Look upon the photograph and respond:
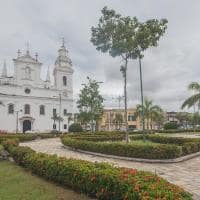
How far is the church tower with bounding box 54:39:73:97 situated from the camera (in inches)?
2419

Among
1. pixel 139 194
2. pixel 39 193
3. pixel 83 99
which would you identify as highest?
pixel 83 99

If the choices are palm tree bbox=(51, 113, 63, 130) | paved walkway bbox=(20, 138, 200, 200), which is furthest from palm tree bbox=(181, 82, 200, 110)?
palm tree bbox=(51, 113, 63, 130)

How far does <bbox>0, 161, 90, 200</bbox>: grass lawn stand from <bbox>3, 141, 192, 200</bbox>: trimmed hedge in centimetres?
26

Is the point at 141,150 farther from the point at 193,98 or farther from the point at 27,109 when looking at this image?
the point at 27,109

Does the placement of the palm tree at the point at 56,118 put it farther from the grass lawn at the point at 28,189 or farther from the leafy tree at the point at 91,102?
the grass lawn at the point at 28,189

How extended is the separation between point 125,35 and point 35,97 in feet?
139

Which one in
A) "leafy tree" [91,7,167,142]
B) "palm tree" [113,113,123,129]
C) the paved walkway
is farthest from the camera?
"palm tree" [113,113,123,129]

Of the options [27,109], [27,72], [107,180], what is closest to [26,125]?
[27,109]

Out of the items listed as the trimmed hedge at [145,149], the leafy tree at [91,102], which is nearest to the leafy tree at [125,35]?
the trimmed hedge at [145,149]

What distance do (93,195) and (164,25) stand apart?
550 inches

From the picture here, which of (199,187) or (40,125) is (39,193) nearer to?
(199,187)

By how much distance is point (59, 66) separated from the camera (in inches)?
2418

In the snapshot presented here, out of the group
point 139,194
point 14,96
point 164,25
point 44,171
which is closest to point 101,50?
point 164,25

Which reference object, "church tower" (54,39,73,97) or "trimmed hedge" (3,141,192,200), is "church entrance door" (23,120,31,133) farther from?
"trimmed hedge" (3,141,192,200)
